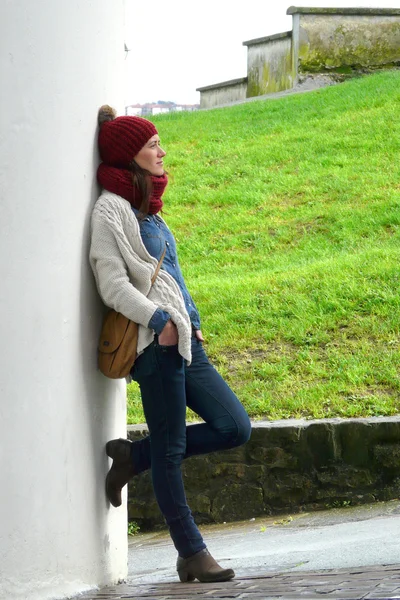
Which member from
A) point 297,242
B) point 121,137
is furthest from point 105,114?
point 297,242

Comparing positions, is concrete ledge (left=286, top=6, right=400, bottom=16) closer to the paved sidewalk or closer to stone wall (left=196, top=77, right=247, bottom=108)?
stone wall (left=196, top=77, right=247, bottom=108)

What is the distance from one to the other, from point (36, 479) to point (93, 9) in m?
1.84

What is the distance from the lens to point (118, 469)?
14.2 ft

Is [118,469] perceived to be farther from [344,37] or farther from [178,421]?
[344,37]

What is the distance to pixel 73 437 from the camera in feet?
13.1

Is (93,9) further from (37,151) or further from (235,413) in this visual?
(235,413)

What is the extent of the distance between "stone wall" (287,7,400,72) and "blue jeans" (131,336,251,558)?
14394 mm

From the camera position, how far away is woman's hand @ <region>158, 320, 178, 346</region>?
400 centimetres

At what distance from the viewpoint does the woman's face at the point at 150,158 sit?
4.19 metres

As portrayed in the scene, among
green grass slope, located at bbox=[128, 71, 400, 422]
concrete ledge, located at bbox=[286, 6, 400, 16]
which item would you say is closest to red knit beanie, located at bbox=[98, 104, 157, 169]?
green grass slope, located at bbox=[128, 71, 400, 422]

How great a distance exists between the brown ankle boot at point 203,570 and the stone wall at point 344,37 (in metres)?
14.7

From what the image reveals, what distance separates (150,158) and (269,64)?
15889 mm

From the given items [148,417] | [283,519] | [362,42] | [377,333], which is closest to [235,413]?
[148,417]

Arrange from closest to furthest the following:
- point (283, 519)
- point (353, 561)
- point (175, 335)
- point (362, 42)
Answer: point (175, 335), point (353, 561), point (283, 519), point (362, 42)
